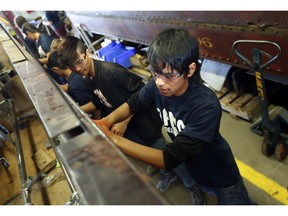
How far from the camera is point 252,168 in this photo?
2.98 metres

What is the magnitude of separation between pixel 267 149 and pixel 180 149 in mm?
2069

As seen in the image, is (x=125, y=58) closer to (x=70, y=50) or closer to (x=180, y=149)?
(x=70, y=50)

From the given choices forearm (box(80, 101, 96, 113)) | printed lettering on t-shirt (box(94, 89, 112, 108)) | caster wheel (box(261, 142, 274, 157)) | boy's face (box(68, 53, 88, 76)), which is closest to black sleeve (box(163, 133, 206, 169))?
printed lettering on t-shirt (box(94, 89, 112, 108))

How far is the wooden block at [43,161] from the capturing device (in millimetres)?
2152

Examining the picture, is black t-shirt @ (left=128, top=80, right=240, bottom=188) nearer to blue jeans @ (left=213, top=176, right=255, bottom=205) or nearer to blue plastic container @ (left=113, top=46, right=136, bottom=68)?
blue jeans @ (left=213, top=176, right=255, bottom=205)

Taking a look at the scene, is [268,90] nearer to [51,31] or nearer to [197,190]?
[197,190]

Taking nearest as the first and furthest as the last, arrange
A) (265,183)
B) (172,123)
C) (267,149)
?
(172,123) < (265,183) < (267,149)

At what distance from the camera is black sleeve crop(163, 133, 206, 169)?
1376 mm

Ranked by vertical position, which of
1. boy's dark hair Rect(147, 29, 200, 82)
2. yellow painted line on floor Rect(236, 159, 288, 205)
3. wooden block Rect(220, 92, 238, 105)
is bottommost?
yellow painted line on floor Rect(236, 159, 288, 205)

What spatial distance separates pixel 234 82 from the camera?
3.65 m

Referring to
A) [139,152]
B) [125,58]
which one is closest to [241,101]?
[139,152]

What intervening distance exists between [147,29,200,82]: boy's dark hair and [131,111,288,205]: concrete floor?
4.31 feet
